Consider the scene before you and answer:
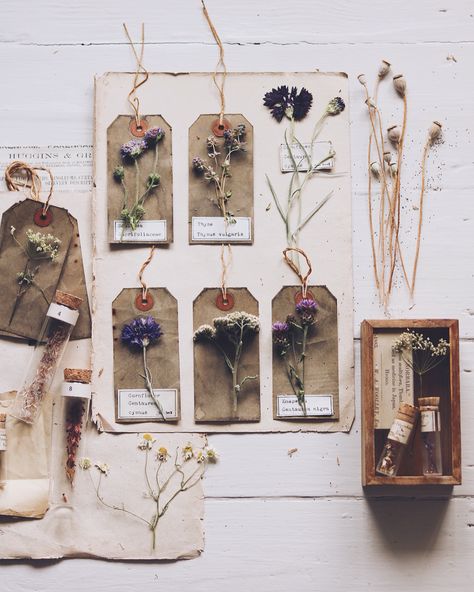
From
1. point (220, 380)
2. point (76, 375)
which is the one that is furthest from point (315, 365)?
point (76, 375)

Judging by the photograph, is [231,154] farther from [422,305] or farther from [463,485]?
[463,485]

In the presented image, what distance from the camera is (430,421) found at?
1045 millimetres

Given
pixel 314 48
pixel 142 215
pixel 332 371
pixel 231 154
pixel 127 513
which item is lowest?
pixel 127 513

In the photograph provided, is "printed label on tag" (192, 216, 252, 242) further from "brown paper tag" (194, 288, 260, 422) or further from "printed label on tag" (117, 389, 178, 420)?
"printed label on tag" (117, 389, 178, 420)

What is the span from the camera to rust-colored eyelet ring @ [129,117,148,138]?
117cm

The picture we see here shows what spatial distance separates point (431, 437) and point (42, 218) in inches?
28.5

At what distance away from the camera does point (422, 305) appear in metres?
1.17

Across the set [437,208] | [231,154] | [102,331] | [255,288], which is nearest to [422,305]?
[437,208]

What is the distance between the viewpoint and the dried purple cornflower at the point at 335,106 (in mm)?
1170

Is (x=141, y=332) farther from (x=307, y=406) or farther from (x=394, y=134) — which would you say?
(x=394, y=134)

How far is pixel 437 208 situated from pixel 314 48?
1.14 ft

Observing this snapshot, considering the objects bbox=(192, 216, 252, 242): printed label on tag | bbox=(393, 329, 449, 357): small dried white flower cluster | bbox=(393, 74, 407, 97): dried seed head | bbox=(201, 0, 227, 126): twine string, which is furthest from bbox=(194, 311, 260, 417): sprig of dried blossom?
bbox=(393, 74, 407, 97): dried seed head

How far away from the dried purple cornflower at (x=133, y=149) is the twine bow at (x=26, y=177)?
14 cm

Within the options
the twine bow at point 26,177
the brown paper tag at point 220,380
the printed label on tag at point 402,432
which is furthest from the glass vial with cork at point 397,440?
the twine bow at point 26,177
